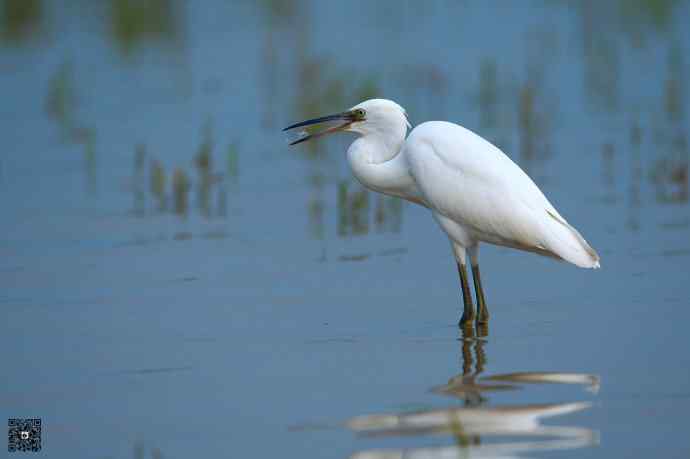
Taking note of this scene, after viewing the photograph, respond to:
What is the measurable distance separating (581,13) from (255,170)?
1005 cm

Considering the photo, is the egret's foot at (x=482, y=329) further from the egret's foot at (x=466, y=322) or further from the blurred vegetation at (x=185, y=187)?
the blurred vegetation at (x=185, y=187)

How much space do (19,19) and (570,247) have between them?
17.3 metres

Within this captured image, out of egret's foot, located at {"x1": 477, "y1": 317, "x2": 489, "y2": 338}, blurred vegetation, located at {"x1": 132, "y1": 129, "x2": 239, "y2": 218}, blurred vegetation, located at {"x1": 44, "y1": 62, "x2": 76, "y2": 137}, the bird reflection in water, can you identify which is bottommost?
the bird reflection in water

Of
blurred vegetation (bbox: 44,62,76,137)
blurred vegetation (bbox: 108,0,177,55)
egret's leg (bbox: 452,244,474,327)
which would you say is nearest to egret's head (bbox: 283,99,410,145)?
egret's leg (bbox: 452,244,474,327)

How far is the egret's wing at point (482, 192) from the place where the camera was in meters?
7.31

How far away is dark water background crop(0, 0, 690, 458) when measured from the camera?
6004mm

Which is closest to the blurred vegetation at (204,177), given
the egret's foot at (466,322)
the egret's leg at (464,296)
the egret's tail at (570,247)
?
the egret's leg at (464,296)

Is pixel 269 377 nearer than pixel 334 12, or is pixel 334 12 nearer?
pixel 269 377

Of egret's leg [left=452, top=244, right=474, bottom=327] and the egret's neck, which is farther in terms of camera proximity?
the egret's neck

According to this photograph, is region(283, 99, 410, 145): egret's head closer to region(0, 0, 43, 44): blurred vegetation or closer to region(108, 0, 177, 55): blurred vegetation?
region(108, 0, 177, 55): blurred vegetation

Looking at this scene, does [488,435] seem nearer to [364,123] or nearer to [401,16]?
[364,123]

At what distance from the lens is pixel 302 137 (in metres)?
8.70

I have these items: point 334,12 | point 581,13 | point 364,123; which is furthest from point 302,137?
point 334,12

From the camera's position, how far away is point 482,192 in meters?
7.52
